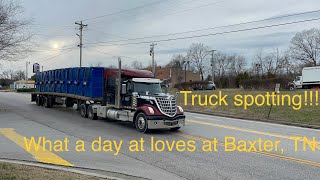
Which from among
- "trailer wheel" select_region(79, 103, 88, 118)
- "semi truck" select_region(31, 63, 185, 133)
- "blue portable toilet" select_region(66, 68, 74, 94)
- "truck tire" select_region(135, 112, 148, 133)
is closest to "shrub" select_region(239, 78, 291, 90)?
"semi truck" select_region(31, 63, 185, 133)

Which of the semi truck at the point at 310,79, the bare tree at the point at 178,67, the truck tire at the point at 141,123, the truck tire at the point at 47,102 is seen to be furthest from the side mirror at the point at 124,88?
the bare tree at the point at 178,67

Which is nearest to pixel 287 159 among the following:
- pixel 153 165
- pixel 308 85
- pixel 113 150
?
pixel 153 165

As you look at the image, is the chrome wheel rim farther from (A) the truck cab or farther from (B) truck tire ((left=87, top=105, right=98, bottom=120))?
(B) truck tire ((left=87, top=105, right=98, bottom=120))

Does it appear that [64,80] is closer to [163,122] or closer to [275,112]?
[163,122]

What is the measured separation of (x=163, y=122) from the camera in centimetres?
1352

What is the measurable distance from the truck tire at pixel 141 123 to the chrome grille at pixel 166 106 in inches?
30.0

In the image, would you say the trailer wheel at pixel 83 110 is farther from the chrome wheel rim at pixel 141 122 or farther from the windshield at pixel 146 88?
the chrome wheel rim at pixel 141 122

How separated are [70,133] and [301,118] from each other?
43.8ft

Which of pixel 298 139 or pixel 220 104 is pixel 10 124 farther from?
pixel 220 104

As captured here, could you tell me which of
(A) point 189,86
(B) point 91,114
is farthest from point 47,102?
(A) point 189,86

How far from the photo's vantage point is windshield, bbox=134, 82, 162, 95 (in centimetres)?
1488

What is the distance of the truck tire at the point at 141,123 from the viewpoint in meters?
13.5

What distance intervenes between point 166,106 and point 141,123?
3.91 feet

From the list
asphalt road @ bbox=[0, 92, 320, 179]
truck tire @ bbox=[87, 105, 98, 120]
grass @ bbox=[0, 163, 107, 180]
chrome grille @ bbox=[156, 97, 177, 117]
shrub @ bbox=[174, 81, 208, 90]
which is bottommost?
asphalt road @ bbox=[0, 92, 320, 179]
